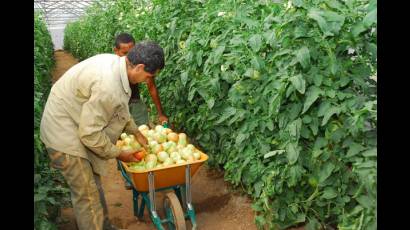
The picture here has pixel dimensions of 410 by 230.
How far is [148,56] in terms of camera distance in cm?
301

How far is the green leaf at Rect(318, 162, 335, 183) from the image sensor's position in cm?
275

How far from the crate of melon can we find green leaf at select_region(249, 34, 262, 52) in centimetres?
104

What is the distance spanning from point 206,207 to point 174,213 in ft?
2.99

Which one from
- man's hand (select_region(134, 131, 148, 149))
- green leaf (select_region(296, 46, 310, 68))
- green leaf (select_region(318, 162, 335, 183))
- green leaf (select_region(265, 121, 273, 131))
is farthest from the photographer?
man's hand (select_region(134, 131, 148, 149))

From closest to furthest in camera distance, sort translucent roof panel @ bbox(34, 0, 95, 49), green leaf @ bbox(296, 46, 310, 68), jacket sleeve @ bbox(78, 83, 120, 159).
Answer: green leaf @ bbox(296, 46, 310, 68) < jacket sleeve @ bbox(78, 83, 120, 159) < translucent roof panel @ bbox(34, 0, 95, 49)

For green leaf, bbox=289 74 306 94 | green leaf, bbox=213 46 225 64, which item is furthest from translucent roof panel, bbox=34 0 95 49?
green leaf, bbox=289 74 306 94

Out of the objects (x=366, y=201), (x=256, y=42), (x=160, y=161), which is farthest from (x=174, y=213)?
(x=366, y=201)

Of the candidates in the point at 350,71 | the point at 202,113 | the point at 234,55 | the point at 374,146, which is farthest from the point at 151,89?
the point at 374,146

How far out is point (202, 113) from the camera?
451 cm

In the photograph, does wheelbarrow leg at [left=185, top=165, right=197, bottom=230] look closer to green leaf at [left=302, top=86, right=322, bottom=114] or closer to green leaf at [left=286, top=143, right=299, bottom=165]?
green leaf at [left=286, top=143, right=299, bottom=165]

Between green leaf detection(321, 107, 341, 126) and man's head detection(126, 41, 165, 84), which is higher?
man's head detection(126, 41, 165, 84)

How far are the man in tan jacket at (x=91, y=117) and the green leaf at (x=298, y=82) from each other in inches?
38.4
